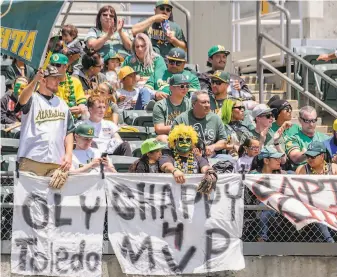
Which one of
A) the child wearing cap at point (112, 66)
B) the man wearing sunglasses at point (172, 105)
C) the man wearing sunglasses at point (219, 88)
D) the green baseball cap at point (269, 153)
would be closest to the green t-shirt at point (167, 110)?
the man wearing sunglasses at point (172, 105)

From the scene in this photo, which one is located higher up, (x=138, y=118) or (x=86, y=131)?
(x=138, y=118)

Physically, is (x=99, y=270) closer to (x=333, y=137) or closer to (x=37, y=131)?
(x=37, y=131)

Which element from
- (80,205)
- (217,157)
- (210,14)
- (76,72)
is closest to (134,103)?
(76,72)

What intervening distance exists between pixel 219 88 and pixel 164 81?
0.91m

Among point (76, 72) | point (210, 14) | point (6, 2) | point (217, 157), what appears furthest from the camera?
point (210, 14)

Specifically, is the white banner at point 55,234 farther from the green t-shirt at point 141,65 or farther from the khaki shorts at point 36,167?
the green t-shirt at point 141,65

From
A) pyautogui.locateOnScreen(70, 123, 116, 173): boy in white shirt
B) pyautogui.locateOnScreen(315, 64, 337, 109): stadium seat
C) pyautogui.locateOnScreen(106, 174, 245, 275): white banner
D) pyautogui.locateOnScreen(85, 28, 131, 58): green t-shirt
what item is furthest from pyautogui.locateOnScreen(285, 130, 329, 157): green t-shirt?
pyautogui.locateOnScreen(85, 28, 131, 58): green t-shirt

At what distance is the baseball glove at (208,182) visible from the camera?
11.8 meters

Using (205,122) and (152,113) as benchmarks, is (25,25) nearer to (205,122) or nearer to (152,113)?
(205,122)

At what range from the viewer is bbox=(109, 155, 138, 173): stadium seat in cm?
1281

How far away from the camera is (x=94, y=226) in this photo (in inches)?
472

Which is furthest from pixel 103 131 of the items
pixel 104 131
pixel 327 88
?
pixel 327 88

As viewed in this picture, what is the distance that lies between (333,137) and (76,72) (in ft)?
10.9

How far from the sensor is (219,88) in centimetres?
1430
